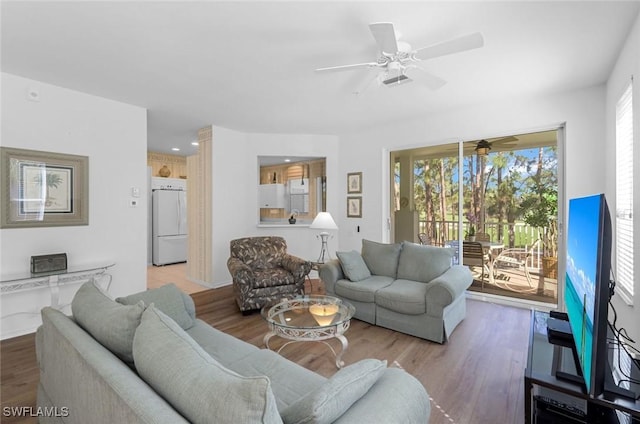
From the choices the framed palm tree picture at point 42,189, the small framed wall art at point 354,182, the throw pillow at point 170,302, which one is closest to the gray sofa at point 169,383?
the throw pillow at point 170,302

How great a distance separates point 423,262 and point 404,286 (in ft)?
1.33

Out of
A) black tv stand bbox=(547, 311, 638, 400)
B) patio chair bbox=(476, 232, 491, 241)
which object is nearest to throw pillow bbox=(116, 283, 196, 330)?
black tv stand bbox=(547, 311, 638, 400)

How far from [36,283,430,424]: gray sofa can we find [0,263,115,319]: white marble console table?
1349 mm

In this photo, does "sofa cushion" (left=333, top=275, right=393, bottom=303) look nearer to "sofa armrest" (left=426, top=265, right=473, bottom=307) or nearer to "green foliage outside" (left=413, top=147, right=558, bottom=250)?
"sofa armrest" (left=426, top=265, right=473, bottom=307)

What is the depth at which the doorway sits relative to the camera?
4.00 metres

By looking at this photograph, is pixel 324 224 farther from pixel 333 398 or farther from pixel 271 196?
pixel 333 398

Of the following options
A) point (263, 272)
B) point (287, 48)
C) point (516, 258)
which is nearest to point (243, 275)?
point (263, 272)

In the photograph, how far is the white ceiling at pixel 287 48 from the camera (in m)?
1.94

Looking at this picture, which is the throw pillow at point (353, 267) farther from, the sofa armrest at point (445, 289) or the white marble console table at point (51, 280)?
the white marble console table at point (51, 280)

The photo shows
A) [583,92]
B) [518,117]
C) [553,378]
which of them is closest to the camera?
[553,378]

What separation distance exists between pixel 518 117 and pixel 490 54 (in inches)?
57.6

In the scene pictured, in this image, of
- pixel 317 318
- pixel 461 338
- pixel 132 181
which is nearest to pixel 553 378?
pixel 317 318

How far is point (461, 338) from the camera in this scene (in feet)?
9.38

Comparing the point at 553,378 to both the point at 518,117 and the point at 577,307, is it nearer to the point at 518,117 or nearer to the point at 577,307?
the point at 577,307
